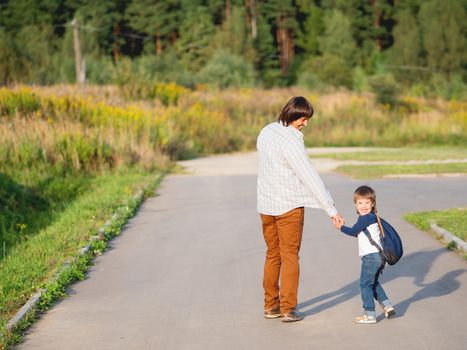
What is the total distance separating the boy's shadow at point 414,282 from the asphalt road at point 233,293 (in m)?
0.01

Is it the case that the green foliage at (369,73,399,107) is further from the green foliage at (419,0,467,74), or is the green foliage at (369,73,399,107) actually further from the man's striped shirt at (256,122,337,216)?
the man's striped shirt at (256,122,337,216)

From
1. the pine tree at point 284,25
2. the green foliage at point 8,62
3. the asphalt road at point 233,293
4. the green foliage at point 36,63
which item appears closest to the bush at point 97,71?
the green foliage at point 36,63

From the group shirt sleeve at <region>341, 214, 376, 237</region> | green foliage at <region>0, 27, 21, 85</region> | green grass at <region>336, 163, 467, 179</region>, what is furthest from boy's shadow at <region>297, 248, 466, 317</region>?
green foliage at <region>0, 27, 21, 85</region>

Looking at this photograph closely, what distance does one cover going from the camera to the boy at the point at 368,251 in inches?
290

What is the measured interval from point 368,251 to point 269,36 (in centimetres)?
8396

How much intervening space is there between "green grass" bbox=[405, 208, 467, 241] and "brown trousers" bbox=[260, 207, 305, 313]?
13.3 ft

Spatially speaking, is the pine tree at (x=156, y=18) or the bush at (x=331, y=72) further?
the pine tree at (x=156, y=18)

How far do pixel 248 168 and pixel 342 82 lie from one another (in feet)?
167

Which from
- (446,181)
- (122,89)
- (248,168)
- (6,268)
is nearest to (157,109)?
(122,89)

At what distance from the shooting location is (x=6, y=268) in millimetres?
9852

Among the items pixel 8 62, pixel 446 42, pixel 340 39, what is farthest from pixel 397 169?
pixel 340 39

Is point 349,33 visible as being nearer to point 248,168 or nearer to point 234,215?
point 248,168

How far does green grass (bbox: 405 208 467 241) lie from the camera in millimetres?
11739

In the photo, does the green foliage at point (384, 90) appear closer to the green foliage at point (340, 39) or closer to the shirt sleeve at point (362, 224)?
the shirt sleeve at point (362, 224)
